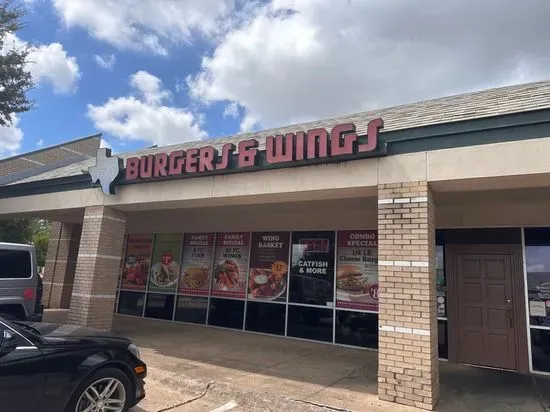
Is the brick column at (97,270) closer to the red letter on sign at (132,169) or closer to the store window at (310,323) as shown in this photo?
the red letter on sign at (132,169)

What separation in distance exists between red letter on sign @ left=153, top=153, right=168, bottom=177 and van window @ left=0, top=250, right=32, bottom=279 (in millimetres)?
3037

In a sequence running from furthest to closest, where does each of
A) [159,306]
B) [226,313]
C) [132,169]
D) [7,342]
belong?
[159,306] → [226,313] → [132,169] → [7,342]

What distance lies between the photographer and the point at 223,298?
1241 centimetres

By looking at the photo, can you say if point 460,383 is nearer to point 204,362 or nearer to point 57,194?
point 204,362

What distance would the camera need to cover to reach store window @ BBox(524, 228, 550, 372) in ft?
26.4

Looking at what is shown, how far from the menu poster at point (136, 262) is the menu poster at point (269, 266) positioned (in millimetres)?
4290

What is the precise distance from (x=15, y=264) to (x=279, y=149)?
18.6ft

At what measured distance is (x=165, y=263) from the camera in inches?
547

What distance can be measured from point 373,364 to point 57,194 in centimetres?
907

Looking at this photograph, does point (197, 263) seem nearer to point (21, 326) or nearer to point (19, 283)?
point (19, 283)

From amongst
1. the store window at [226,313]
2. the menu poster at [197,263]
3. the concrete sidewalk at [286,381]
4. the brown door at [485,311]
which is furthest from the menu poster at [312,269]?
the brown door at [485,311]

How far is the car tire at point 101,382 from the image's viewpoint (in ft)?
14.2

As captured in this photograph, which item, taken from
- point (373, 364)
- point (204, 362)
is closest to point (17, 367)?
point (204, 362)

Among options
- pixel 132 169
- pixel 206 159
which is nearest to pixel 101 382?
pixel 206 159
